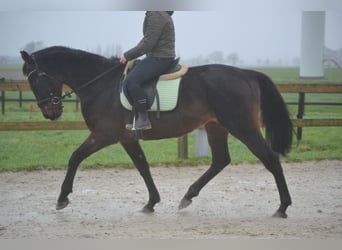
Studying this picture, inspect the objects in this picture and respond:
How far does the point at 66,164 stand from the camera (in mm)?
5738

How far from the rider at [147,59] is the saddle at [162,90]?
0.05m

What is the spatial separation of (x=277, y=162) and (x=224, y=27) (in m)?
1.14

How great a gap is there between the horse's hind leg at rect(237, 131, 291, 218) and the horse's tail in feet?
0.48

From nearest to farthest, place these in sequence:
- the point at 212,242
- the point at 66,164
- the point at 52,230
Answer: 1. the point at 212,242
2. the point at 52,230
3. the point at 66,164

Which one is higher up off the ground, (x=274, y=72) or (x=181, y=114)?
(x=274, y=72)

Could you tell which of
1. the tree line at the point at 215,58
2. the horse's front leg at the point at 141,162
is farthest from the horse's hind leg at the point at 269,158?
the horse's front leg at the point at 141,162

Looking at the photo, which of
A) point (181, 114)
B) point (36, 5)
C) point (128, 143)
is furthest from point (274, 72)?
point (36, 5)

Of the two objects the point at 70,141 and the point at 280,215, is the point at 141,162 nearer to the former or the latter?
the point at 70,141

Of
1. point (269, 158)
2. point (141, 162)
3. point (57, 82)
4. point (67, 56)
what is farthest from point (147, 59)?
point (269, 158)

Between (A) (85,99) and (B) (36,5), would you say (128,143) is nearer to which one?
(A) (85,99)

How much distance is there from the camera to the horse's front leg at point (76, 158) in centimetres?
520

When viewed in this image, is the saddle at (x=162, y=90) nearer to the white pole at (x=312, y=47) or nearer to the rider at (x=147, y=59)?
the rider at (x=147, y=59)

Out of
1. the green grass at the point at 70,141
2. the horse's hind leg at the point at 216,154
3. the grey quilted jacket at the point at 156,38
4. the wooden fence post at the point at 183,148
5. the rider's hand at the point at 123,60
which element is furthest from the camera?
the wooden fence post at the point at 183,148

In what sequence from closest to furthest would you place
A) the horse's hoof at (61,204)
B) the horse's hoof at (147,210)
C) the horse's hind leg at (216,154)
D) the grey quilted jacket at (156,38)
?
the grey quilted jacket at (156,38) → the horse's hoof at (61,204) → the horse's hoof at (147,210) → the horse's hind leg at (216,154)
